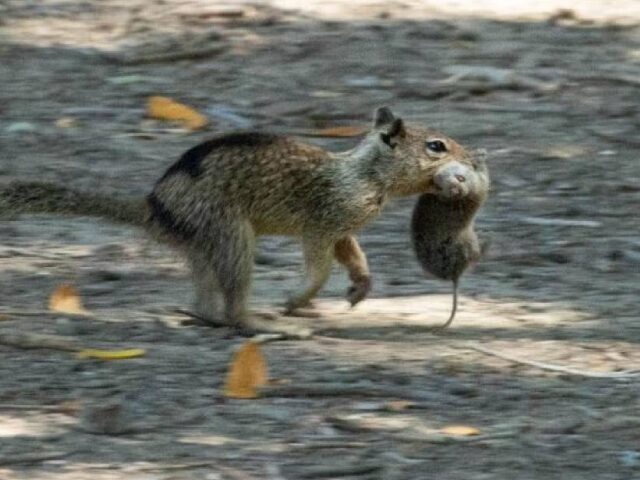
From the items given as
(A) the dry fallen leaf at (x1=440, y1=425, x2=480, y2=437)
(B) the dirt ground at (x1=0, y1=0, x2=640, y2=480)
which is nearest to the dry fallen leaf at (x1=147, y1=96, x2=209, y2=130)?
(B) the dirt ground at (x1=0, y1=0, x2=640, y2=480)

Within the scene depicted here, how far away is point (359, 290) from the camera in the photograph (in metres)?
7.23

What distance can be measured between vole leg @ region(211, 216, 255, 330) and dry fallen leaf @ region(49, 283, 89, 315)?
2.02ft

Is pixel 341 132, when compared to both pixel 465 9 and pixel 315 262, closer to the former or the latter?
pixel 465 9

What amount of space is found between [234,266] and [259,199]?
0.95ft

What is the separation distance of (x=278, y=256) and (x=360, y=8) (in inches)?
152

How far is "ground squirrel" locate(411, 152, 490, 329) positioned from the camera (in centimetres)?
716

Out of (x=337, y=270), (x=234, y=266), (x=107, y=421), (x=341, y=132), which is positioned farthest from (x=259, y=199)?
(x=341, y=132)

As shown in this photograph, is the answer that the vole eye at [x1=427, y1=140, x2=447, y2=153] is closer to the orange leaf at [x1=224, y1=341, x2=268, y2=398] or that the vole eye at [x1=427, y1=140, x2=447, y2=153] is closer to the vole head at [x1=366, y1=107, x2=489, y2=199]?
the vole head at [x1=366, y1=107, x2=489, y2=199]

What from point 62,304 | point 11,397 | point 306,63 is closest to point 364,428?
point 11,397

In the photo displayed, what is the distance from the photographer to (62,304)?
727cm

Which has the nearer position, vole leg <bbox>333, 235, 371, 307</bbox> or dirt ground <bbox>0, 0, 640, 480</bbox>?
dirt ground <bbox>0, 0, 640, 480</bbox>

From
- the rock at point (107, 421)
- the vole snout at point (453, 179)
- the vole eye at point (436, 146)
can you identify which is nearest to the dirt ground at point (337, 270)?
the rock at point (107, 421)

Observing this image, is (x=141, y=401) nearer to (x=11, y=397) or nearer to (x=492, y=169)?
(x=11, y=397)

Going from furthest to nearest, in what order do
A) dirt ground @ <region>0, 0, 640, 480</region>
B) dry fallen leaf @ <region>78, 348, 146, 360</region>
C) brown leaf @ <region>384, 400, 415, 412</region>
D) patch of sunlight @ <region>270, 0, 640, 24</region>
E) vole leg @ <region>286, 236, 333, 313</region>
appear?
patch of sunlight @ <region>270, 0, 640, 24</region>
vole leg @ <region>286, 236, 333, 313</region>
dry fallen leaf @ <region>78, 348, 146, 360</region>
brown leaf @ <region>384, 400, 415, 412</region>
dirt ground @ <region>0, 0, 640, 480</region>
